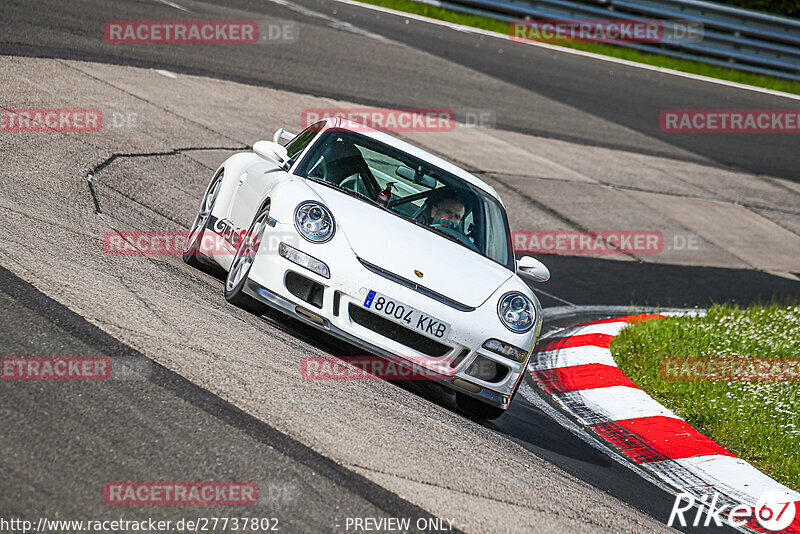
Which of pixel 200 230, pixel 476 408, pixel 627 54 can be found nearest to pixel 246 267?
pixel 200 230

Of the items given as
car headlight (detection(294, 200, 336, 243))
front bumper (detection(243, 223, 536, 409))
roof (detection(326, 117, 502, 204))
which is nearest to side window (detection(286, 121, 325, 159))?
roof (detection(326, 117, 502, 204))

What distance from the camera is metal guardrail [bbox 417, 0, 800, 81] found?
70.6 ft

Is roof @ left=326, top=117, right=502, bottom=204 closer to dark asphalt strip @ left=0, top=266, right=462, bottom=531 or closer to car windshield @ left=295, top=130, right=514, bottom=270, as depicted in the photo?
car windshield @ left=295, top=130, right=514, bottom=270

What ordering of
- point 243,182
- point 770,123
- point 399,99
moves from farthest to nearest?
point 770,123 < point 399,99 < point 243,182

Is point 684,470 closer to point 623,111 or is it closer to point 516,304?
point 516,304

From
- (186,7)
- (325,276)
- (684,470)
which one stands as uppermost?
(186,7)

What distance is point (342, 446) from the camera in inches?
160

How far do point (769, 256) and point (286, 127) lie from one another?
21.5 feet

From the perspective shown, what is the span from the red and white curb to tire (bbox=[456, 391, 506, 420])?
861 millimetres

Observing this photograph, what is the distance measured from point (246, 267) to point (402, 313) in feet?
3.29

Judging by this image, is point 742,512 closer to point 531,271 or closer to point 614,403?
point 614,403

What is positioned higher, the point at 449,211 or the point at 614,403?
the point at 449,211

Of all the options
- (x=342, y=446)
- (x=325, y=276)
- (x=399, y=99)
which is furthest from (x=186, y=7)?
(x=342, y=446)

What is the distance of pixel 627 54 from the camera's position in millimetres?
22234
